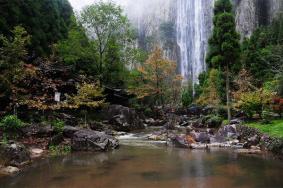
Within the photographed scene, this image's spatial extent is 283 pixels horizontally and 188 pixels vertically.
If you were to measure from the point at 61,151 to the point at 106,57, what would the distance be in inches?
720

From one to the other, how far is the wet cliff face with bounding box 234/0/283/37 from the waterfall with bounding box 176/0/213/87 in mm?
9139

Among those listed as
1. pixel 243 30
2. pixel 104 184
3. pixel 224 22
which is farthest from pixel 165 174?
pixel 243 30

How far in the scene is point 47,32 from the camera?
31.3m

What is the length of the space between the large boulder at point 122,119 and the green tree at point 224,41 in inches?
332

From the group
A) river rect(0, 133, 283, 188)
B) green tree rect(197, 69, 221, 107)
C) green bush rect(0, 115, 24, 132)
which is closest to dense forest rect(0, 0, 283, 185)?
green bush rect(0, 115, 24, 132)

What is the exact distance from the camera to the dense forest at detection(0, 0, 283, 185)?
18891mm

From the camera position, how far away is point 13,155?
12.2 m

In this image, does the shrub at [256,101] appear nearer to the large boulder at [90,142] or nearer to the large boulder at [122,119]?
the large boulder at [90,142]

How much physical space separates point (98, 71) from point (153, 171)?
21772mm

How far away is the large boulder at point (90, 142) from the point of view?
1599 centimetres

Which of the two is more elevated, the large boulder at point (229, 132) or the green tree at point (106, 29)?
the green tree at point (106, 29)

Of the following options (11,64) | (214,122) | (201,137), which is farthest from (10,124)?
(214,122)

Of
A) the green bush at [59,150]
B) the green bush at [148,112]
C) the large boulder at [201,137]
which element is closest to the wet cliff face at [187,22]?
the green bush at [148,112]

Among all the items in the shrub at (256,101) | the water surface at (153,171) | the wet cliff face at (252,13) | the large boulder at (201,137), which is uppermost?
the wet cliff face at (252,13)
